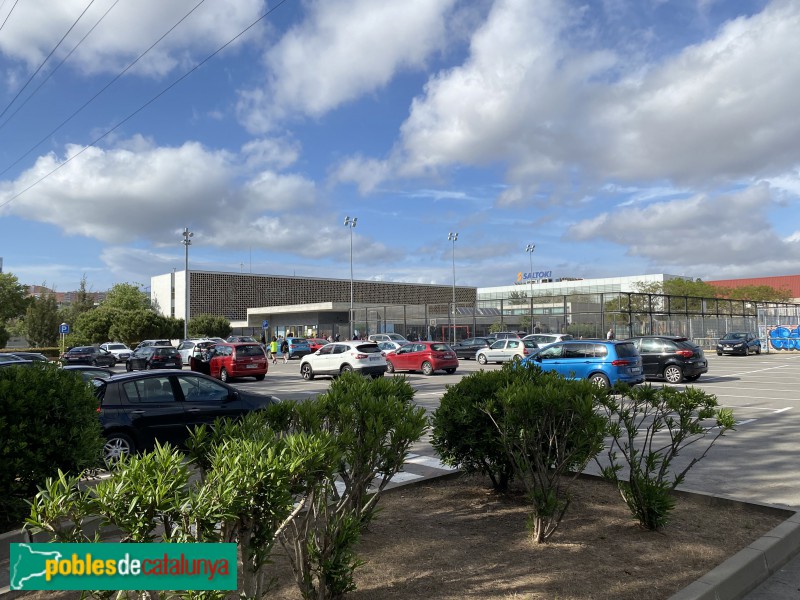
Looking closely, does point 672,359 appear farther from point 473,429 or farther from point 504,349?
Result: point 473,429

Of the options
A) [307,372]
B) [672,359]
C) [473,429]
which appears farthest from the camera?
[307,372]

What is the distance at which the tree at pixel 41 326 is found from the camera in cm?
6550

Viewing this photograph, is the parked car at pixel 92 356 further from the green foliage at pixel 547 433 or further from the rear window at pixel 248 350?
the green foliage at pixel 547 433

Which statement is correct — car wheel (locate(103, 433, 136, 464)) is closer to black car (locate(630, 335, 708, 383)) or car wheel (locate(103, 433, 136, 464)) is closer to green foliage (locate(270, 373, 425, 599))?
green foliage (locate(270, 373, 425, 599))

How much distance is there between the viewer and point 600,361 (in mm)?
18000

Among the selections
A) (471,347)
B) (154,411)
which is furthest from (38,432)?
(471,347)

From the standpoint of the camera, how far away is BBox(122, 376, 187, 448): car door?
9.31m

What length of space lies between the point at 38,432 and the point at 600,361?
15584 millimetres

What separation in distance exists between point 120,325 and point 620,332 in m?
48.7

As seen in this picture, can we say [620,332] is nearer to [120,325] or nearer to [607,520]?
[607,520]

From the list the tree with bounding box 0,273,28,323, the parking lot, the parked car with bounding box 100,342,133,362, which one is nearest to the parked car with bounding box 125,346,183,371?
the parking lot

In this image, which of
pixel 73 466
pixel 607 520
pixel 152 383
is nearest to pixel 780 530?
pixel 607 520

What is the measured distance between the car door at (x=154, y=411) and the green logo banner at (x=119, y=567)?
24.6ft

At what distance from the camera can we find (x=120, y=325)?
63.1 meters
